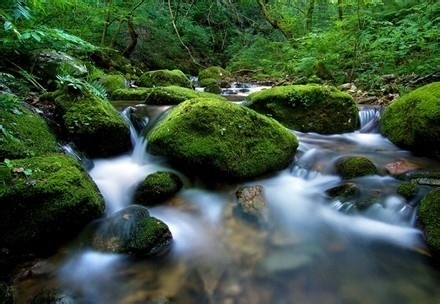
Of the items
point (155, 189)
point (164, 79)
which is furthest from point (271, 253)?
point (164, 79)

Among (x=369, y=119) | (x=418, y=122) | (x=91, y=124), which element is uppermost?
(x=91, y=124)

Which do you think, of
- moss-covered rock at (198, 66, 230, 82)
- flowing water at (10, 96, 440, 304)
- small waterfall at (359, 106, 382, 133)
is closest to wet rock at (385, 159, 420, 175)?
flowing water at (10, 96, 440, 304)

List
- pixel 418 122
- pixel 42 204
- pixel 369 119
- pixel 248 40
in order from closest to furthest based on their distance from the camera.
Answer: pixel 42 204
pixel 418 122
pixel 369 119
pixel 248 40

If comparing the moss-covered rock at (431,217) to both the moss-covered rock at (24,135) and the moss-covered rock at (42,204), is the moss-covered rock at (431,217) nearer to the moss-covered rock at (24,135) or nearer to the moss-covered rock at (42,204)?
the moss-covered rock at (42,204)

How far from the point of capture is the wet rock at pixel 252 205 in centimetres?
362

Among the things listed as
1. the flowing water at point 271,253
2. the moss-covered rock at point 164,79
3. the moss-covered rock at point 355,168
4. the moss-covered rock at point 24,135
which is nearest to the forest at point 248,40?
the moss-covered rock at point 164,79

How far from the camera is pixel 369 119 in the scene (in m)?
6.15

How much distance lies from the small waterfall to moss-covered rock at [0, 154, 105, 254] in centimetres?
469

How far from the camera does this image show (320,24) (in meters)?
15.0

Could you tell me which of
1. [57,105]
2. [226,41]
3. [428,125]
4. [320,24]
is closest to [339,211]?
[428,125]

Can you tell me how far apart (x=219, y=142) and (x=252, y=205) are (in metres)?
0.86

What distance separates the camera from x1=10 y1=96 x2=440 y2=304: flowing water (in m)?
2.66

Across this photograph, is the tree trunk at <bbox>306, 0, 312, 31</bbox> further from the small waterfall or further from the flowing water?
the flowing water

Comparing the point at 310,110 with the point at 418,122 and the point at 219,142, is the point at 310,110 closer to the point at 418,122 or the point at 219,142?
the point at 418,122
